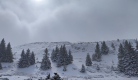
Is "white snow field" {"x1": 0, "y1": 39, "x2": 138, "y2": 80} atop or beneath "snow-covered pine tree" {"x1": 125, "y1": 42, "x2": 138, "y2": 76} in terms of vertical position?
beneath

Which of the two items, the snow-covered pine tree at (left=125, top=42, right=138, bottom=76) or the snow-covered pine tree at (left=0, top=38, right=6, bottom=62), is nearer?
the snow-covered pine tree at (left=125, top=42, right=138, bottom=76)

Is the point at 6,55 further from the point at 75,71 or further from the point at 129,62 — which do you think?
the point at 129,62

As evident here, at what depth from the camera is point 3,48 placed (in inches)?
1976

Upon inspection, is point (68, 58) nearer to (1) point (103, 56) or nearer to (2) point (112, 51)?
(1) point (103, 56)

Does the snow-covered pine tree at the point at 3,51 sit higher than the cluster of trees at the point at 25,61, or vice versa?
the snow-covered pine tree at the point at 3,51

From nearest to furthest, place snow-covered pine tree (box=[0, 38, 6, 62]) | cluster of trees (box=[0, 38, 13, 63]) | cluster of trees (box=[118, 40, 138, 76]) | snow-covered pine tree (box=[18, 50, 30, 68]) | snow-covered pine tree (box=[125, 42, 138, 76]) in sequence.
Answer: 1. snow-covered pine tree (box=[125, 42, 138, 76])
2. cluster of trees (box=[118, 40, 138, 76])
3. snow-covered pine tree (box=[18, 50, 30, 68])
4. cluster of trees (box=[0, 38, 13, 63])
5. snow-covered pine tree (box=[0, 38, 6, 62])

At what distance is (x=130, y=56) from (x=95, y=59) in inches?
823

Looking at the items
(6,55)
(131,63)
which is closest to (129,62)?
(131,63)

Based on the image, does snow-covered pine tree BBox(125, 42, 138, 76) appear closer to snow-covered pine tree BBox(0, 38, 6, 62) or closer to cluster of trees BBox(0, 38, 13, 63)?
cluster of trees BBox(0, 38, 13, 63)

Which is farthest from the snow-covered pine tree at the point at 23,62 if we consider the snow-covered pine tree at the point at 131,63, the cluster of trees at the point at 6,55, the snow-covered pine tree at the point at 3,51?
the snow-covered pine tree at the point at 131,63

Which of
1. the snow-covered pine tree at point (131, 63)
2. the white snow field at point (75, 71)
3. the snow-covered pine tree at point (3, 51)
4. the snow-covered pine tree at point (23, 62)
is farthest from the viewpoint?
the snow-covered pine tree at point (3, 51)

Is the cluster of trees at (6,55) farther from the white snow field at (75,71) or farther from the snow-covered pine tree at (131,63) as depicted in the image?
the snow-covered pine tree at (131,63)

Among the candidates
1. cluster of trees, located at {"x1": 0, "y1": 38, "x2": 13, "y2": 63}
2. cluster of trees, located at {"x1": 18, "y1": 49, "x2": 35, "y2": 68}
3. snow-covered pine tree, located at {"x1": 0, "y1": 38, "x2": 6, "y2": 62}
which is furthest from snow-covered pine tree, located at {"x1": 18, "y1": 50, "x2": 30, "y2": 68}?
snow-covered pine tree, located at {"x1": 0, "y1": 38, "x2": 6, "y2": 62}

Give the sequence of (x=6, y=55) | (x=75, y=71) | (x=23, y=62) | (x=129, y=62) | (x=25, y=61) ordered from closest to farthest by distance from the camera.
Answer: (x=129, y=62)
(x=75, y=71)
(x=23, y=62)
(x=25, y=61)
(x=6, y=55)
